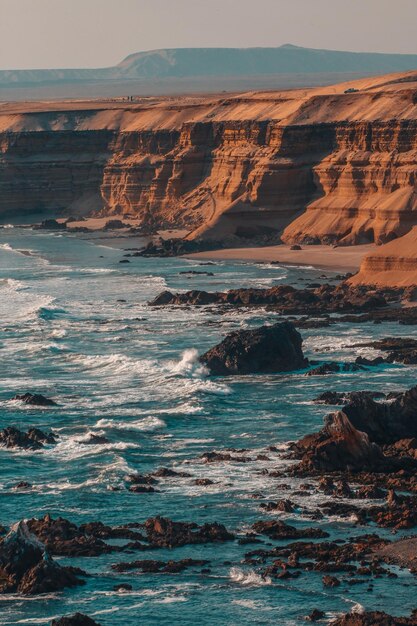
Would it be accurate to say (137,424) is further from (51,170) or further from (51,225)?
(51,170)

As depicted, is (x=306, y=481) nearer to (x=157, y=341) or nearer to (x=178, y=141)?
(x=157, y=341)

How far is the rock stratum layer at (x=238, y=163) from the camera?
338ft

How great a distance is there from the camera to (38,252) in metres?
113

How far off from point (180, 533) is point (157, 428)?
1241 cm

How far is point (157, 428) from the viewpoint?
50.7 metres

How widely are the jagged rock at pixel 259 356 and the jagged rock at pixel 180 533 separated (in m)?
21.0

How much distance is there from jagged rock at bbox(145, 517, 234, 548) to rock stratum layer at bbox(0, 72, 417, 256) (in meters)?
57.6

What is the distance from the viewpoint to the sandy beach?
310ft

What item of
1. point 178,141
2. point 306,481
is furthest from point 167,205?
point 306,481

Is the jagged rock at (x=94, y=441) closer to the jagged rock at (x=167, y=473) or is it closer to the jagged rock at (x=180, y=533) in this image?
the jagged rock at (x=167, y=473)

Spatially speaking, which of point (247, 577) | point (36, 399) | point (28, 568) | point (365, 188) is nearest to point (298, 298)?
point (36, 399)

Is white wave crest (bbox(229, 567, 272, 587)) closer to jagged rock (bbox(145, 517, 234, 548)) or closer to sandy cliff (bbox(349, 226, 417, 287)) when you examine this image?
jagged rock (bbox(145, 517, 234, 548))

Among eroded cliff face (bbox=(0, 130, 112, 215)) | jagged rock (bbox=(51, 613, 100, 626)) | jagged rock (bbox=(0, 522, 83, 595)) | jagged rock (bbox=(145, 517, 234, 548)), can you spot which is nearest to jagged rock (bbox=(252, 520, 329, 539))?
jagged rock (bbox=(145, 517, 234, 548))

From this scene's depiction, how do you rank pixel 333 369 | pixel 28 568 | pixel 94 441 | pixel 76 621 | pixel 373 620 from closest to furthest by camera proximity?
pixel 373 620
pixel 76 621
pixel 28 568
pixel 94 441
pixel 333 369
